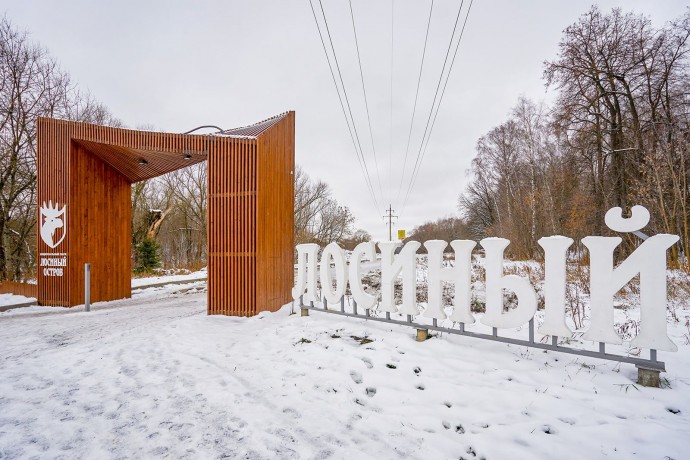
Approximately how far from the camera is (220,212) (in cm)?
712

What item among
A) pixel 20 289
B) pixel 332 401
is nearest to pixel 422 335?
pixel 332 401

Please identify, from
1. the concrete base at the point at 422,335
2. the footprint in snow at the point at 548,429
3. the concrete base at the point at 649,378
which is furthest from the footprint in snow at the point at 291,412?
the concrete base at the point at 649,378

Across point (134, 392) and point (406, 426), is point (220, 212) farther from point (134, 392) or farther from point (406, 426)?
point (406, 426)

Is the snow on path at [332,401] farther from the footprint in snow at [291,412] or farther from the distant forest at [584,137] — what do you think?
the distant forest at [584,137]

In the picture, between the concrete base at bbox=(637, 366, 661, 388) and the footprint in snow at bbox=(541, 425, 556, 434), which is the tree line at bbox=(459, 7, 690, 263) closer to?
the concrete base at bbox=(637, 366, 661, 388)

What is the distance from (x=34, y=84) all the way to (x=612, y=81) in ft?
89.0

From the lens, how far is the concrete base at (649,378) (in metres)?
3.02

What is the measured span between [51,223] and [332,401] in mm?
10038

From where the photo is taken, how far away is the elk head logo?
27.8 ft

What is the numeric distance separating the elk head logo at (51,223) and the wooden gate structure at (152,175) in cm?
3

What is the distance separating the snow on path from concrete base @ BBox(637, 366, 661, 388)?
10 cm

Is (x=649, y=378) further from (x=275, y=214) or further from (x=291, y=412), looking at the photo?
(x=275, y=214)

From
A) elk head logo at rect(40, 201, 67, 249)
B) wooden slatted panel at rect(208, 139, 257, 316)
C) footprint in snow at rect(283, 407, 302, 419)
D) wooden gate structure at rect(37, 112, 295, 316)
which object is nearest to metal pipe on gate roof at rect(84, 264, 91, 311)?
wooden gate structure at rect(37, 112, 295, 316)

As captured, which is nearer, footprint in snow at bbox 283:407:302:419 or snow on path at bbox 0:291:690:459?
snow on path at bbox 0:291:690:459
